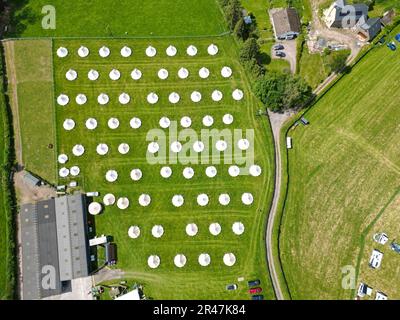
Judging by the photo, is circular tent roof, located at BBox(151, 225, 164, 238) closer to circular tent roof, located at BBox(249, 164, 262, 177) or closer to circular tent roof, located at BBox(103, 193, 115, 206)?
circular tent roof, located at BBox(103, 193, 115, 206)

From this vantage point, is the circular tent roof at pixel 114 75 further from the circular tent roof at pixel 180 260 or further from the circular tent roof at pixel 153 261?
the circular tent roof at pixel 180 260

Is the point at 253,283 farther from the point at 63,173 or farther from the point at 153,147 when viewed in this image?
the point at 63,173

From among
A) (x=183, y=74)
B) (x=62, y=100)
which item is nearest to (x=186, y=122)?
(x=183, y=74)

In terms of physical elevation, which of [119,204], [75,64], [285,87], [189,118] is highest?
[75,64]

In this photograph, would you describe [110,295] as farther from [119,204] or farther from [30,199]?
[30,199]

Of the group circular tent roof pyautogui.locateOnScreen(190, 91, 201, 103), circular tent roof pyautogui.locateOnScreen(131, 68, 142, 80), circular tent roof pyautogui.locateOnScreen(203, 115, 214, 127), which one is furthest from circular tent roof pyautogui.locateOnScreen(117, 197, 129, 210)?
circular tent roof pyautogui.locateOnScreen(131, 68, 142, 80)
